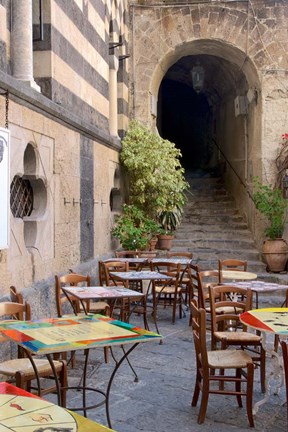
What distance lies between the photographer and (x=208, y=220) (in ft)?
38.5

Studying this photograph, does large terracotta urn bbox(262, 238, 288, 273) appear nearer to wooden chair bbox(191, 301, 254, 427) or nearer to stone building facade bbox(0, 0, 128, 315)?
stone building facade bbox(0, 0, 128, 315)

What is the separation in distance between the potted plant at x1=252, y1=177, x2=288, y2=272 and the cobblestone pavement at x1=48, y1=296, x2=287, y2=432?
436 cm

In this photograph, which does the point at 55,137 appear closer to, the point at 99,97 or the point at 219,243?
the point at 99,97

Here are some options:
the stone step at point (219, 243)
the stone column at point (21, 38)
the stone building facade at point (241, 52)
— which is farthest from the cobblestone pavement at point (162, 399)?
the stone building facade at point (241, 52)

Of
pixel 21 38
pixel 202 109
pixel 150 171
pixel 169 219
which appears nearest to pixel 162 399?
pixel 21 38

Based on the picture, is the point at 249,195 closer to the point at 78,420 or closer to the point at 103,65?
the point at 103,65

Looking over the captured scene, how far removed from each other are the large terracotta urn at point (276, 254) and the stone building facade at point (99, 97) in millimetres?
1080

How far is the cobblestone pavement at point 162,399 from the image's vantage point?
11.8 feet

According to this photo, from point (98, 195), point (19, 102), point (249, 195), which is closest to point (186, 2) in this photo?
point (249, 195)

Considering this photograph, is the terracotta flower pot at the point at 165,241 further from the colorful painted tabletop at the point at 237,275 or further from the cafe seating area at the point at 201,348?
the colorful painted tabletop at the point at 237,275

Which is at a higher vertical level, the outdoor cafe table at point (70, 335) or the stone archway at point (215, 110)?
the stone archway at point (215, 110)

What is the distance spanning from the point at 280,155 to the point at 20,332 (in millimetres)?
7850

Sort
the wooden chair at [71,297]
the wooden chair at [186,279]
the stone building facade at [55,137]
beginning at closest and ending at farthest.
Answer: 1. the wooden chair at [71,297]
2. the stone building facade at [55,137]
3. the wooden chair at [186,279]

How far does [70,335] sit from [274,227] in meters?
7.13
